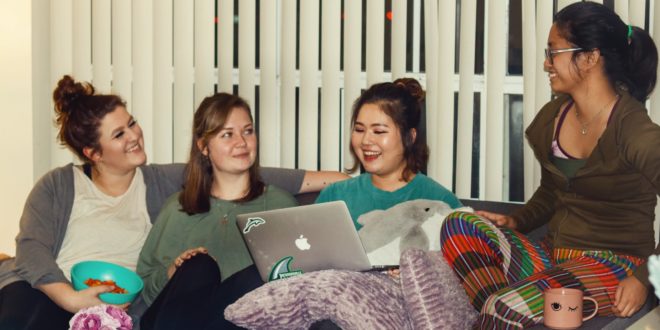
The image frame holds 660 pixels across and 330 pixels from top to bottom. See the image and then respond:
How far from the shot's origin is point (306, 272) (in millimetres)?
2568

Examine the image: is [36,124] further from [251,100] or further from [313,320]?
[313,320]

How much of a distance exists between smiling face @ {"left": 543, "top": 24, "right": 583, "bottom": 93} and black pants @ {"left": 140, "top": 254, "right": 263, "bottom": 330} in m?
1.00

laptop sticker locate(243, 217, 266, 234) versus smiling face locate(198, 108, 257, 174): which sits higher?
smiling face locate(198, 108, 257, 174)

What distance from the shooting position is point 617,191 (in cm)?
261

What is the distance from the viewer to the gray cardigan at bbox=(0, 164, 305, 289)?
116 inches

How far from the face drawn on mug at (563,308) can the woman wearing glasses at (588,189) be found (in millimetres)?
127

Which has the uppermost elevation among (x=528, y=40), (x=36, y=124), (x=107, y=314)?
(x=528, y=40)

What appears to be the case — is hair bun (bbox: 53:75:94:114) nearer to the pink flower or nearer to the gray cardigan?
the gray cardigan

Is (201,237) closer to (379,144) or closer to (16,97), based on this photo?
(379,144)

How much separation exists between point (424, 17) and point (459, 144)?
1.60 ft

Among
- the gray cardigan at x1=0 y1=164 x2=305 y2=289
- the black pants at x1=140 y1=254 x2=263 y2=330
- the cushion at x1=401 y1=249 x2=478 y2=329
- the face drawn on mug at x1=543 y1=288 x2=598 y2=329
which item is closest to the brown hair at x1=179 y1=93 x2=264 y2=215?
the gray cardigan at x1=0 y1=164 x2=305 y2=289

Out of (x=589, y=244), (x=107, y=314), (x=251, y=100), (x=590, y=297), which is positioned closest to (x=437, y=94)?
(x=251, y=100)

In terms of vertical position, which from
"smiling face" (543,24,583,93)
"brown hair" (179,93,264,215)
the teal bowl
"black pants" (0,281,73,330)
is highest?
"smiling face" (543,24,583,93)

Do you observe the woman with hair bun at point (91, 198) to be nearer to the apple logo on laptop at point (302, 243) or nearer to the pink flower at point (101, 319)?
the pink flower at point (101, 319)
